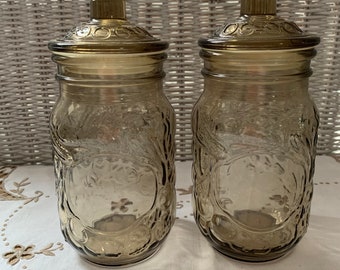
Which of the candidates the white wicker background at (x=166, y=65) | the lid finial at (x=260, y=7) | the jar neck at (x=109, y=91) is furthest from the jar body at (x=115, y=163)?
the white wicker background at (x=166, y=65)

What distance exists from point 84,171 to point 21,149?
16.6 inches

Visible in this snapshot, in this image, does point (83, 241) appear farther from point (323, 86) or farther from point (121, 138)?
point (323, 86)

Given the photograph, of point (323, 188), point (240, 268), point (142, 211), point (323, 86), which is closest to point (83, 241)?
point (142, 211)

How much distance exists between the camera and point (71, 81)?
489 mm

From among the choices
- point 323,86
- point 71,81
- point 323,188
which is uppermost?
point 71,81

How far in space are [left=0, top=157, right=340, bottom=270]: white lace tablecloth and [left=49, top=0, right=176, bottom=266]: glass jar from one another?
1.3 inches

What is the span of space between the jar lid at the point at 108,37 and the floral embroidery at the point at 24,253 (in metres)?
0.26

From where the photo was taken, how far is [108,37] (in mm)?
476

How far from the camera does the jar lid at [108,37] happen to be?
0.46 m

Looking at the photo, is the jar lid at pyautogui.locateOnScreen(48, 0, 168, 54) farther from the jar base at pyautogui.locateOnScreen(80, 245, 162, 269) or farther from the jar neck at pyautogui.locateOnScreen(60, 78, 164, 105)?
the jar base at pyautogui.locateOnScreen(80, 245, 162, 269)

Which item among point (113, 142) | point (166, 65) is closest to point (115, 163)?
point (113, 142)

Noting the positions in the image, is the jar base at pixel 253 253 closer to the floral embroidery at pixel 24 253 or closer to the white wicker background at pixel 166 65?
the floral embroidery at pixel 24 253

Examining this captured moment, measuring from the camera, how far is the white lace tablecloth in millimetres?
541

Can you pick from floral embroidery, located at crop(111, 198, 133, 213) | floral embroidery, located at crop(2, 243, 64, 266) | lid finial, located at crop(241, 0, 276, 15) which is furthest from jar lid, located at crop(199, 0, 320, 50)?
floral embroidery, located at crop(2, 243, 64, 266)
